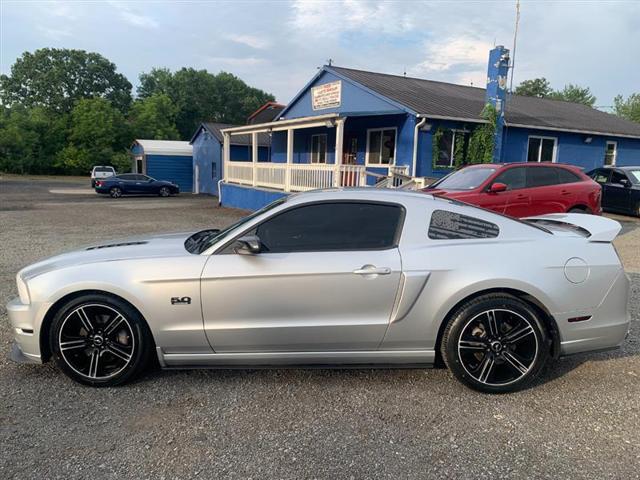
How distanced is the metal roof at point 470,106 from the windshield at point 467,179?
5031mm

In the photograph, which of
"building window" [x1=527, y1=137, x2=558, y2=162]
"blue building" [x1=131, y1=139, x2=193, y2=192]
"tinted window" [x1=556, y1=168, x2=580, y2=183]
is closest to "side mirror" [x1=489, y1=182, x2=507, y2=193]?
"tinted window" [x1=556, y1=168, x2=580, y2=183]

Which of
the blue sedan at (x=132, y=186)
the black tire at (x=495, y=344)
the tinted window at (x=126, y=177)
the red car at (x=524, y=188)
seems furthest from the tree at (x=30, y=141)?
the black tire at (x=495, y=344)

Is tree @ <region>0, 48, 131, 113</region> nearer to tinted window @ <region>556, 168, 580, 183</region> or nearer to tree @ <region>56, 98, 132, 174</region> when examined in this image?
tree @ <region>56, 98, 132, 174</region>

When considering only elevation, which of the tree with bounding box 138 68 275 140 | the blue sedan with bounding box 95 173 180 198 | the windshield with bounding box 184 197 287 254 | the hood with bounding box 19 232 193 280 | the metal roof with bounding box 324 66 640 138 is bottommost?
the blue sedan with bounding box 95 173 180 198

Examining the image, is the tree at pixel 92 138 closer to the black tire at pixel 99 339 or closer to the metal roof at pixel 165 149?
the metal roof at pixel 165 149

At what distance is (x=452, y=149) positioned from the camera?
49.7ft

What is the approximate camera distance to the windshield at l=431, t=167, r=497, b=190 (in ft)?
29.4

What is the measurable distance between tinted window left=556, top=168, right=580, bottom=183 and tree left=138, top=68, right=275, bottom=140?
64913mm

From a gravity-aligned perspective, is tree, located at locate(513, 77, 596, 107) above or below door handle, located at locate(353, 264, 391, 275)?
above

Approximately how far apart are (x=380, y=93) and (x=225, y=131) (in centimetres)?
720

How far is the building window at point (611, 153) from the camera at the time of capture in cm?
1922

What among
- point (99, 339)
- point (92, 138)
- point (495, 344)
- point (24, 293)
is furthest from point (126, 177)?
point (495, 344)

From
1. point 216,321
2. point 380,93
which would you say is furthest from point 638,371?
point 380,93

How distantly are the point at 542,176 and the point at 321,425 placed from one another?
8080 mm
